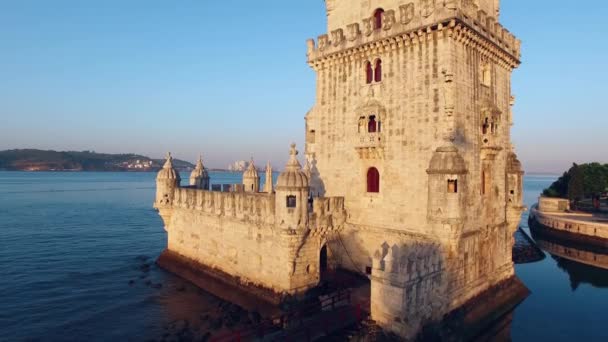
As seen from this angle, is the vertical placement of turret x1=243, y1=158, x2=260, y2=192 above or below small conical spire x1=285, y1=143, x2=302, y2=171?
below

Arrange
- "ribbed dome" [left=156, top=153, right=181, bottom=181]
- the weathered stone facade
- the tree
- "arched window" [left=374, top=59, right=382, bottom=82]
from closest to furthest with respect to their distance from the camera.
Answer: the weathered stone facade, "arched window" [left=374, top=59, right=382, bottom=82], "ribbed dome" [left=156, top=153, right=181, bottom=181], the tree

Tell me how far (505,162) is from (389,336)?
14518mm

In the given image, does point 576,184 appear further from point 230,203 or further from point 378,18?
point 230,203

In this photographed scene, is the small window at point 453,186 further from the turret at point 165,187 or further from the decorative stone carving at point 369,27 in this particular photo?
the turret at point 165,187

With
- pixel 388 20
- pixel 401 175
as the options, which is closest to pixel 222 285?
pixel 401 175

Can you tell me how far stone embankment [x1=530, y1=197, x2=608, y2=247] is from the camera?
1732 inches

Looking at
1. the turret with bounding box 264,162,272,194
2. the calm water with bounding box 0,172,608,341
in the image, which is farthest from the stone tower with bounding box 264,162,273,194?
the calm water with bounding box 0,172,608,341

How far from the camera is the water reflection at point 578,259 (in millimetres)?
33963

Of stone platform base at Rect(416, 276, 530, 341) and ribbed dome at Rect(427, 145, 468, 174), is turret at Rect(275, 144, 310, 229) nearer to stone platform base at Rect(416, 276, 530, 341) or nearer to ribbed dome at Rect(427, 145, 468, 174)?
ribbed dome at Rect(427, 145, 468, 174)

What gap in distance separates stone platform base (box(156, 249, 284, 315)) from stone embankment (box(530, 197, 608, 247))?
43249 millimetres

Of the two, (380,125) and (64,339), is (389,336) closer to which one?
(380,125)

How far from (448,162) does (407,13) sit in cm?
817

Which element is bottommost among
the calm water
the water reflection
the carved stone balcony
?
the water reflection

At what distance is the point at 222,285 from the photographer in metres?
25.0
